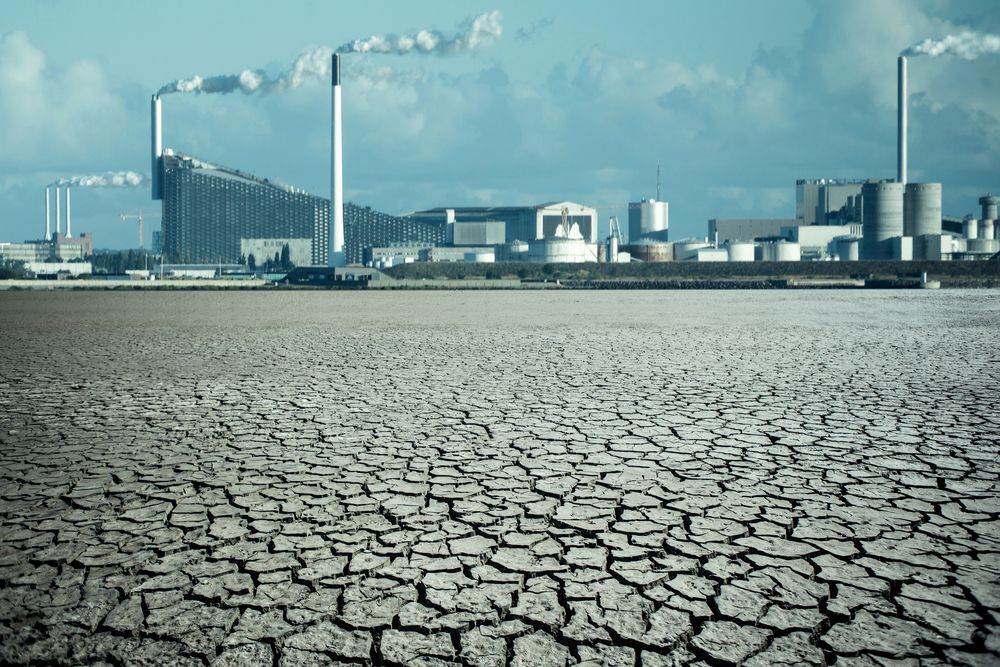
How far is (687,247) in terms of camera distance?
139000 millimetres

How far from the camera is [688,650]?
12.1 ft

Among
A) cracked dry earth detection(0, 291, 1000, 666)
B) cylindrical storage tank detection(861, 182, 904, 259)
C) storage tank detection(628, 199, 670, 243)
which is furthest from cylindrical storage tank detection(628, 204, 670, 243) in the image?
cracked dry earth detection(0, 291, 1000, 666)

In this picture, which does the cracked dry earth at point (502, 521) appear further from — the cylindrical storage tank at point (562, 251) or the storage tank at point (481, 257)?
the storage tank at point (481, 257)

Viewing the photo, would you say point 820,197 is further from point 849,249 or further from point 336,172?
point 336,172

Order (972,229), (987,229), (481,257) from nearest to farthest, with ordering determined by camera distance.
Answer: (987,229) < (972,229) < (481,257)

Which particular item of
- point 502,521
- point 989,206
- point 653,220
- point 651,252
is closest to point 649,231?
point 653,220

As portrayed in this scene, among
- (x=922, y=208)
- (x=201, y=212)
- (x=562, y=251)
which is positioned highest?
(x=201, y=212)

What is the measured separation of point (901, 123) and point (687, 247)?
4362cm

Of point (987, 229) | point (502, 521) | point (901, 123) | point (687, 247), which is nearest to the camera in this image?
point (502, 521)

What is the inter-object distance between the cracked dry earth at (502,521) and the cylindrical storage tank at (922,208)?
102 metres

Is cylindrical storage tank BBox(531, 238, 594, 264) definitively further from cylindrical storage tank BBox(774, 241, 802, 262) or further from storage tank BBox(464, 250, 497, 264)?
cylindrical storage tank BBox(774, 241, 802, 262)

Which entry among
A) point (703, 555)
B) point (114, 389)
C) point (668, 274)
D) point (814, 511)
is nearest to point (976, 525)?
point (814, 511)

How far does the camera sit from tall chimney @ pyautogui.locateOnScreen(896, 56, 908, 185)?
9731cm

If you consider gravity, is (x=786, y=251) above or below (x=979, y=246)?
below
